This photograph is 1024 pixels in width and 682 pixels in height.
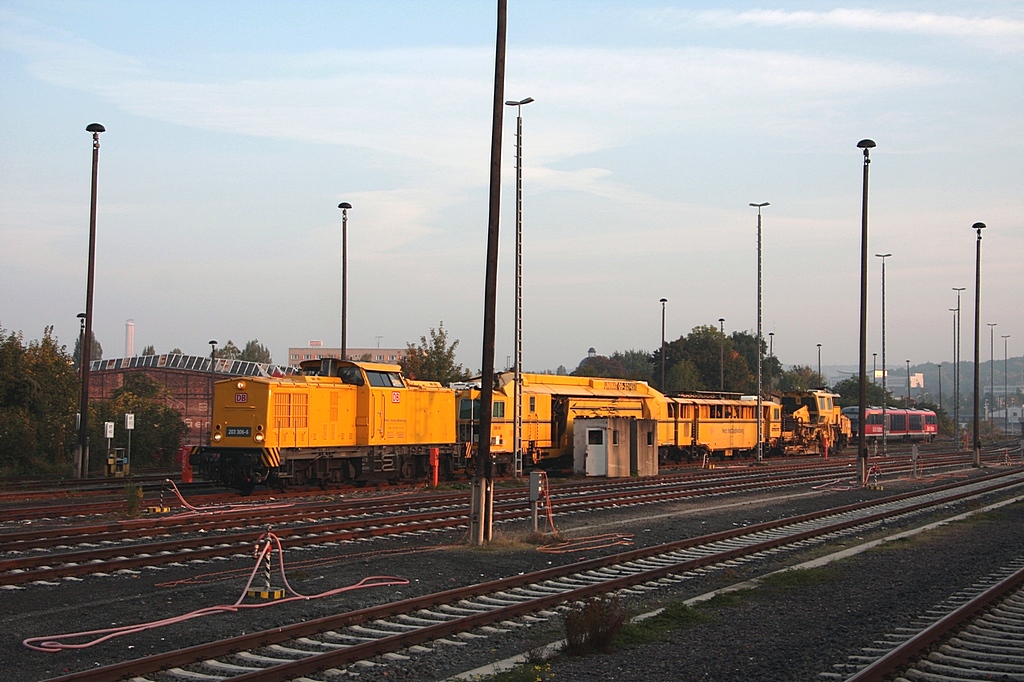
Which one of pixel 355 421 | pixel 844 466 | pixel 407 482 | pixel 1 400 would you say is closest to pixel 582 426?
pixel 407 482

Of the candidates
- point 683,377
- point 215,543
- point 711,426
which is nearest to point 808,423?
point 711,426

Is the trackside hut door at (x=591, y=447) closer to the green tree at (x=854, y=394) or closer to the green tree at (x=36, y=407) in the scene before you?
the green tree at (x=36, y=407)

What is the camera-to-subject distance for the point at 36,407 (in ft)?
139

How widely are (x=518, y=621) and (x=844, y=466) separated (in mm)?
39558

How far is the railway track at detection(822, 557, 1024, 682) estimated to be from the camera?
9352 millimetres

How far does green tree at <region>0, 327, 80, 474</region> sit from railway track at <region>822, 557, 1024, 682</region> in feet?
117

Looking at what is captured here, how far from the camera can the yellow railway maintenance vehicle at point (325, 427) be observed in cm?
2717

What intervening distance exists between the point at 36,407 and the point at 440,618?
118 ft

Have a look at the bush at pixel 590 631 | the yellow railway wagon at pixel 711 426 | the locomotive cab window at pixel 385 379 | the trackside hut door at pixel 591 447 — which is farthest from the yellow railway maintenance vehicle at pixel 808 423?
the bush at pixel 590 631

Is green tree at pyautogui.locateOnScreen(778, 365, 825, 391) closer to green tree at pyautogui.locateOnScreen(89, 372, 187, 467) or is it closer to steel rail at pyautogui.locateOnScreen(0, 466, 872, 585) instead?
green tree at pyautogui.locateOnScreen(89, 372, 187, 467)

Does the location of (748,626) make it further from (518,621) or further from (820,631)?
(518,621)

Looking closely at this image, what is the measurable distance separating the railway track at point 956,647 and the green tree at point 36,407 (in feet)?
117

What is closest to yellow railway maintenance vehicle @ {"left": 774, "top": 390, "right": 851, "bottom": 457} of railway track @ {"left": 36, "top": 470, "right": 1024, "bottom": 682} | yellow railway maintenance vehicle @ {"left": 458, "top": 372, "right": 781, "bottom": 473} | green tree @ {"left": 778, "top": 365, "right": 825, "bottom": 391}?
yellow railway maintenance vehicle @ {"left": 458, "top": 372, "right": 781, "bottom": 473}

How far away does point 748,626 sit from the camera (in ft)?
37.9
